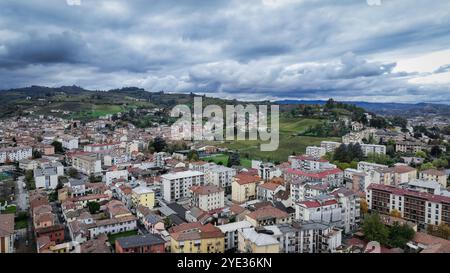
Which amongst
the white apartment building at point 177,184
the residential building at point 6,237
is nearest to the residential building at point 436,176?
the white apartment building at point 177,184

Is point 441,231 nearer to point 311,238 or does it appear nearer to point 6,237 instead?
point 311,238

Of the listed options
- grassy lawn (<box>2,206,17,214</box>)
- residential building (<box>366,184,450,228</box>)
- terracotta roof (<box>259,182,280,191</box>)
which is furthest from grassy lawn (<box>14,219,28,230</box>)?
residential building (<box>366,184,450,228</box>)

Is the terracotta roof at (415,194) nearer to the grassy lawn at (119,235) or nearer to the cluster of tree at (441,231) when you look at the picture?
the cluster of tree at (441,231)

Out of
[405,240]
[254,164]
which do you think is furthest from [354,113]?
[405,240]

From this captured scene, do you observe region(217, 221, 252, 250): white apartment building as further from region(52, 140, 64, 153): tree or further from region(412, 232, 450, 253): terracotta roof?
region(52, 140, 64, 153): tree
